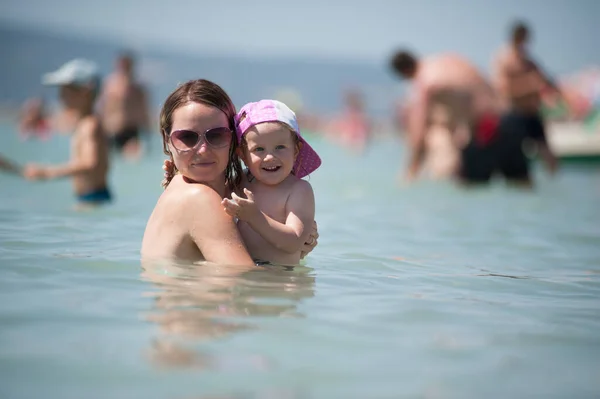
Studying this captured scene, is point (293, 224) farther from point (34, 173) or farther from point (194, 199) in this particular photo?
point (34, 173)

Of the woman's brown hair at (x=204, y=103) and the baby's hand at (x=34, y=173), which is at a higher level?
the woman's brown hair at (x=204, y=103)

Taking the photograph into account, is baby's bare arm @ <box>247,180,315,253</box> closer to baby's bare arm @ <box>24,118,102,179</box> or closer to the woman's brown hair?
the woman's brown hair

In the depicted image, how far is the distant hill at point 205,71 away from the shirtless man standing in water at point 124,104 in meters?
61.9

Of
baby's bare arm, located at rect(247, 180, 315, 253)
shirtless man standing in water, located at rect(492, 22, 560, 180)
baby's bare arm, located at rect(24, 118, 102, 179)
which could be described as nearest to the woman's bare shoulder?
baby's bare arm, located at rect(247, 180, 315, 253)

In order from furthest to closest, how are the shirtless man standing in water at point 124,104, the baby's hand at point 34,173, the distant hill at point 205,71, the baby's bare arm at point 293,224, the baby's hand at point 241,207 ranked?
the distant hill at point 205,71 → the shirtless man standing in water at point 124,104 → the baby's hand at point 34,173 → the baby's bare arm at point 293,224 → the baby's hand at point 241,207

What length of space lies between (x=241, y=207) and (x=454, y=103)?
7057 mm

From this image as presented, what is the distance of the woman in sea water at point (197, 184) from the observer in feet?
10.2

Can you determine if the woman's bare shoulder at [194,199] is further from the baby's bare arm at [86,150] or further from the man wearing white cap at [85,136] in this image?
the man wearing white cap at [85,136]

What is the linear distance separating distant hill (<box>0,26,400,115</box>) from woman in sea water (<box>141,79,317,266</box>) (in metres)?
73.4

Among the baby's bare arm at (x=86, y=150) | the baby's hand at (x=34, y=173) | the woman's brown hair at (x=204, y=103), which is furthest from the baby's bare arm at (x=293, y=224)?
the baby's bare arm at (x=86, y=150)

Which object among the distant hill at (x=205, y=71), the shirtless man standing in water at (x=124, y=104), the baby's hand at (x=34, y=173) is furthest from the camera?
the distant hill at (x=205, y=71)

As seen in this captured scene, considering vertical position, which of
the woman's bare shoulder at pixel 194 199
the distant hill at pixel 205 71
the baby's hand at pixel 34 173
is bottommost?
the woman's bare shoulder at pixel 194 199

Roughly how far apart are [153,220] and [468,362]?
1.62m

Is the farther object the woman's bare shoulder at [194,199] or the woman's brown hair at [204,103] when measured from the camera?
the woman's brown hair at [204,103]
